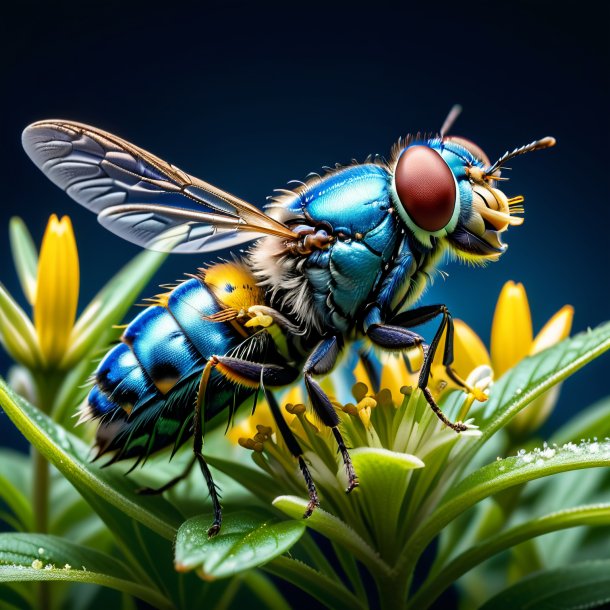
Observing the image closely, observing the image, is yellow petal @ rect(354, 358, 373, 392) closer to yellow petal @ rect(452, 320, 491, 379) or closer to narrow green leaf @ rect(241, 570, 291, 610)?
yellow petal @ rect(452, 320, 491, 379)

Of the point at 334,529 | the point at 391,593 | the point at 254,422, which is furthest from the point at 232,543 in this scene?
the point at 254,422

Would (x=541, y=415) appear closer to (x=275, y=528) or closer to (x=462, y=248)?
(x=462, y=248)

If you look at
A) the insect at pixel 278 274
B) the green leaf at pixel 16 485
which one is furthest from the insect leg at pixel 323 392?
the green leaf at pixel 16 485

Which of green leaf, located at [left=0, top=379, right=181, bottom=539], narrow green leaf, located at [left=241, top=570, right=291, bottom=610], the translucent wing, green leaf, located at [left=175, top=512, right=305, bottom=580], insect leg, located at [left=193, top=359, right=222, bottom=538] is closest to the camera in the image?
green leaf, located at [left=175, top=512, right=305, bottom=580]

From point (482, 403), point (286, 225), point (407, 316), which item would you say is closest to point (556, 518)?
point (482, 403)

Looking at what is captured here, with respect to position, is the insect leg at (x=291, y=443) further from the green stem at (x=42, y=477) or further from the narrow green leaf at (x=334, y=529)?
the green stem at (x=42, y=477)

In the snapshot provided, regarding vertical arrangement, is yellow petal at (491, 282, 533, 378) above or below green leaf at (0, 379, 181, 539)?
above

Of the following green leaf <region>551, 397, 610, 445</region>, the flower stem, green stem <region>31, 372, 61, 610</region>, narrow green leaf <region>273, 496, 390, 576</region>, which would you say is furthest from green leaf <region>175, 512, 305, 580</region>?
green leaf <region>551, 397, 610, 445</region>
